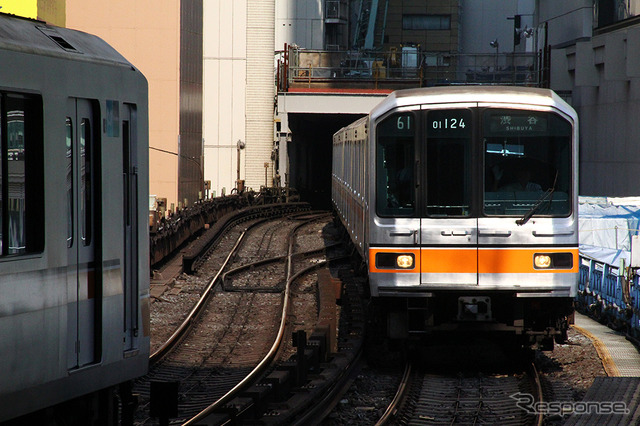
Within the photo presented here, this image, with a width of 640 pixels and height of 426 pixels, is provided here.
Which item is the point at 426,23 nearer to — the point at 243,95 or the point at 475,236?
the point at 243,95

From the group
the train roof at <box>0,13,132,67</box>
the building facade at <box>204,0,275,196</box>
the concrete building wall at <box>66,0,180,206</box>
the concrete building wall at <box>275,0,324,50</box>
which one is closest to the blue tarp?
the train roof at <box>0,13,132,67</box>

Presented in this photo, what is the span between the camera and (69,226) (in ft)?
19.5

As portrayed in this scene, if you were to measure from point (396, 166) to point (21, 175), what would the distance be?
5.73 metres

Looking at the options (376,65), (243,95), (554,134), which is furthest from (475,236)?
(243,95)

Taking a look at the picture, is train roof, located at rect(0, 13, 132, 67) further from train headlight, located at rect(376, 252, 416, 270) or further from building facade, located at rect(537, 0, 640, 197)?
building facade, located at rect(537, 0, 640, 197)

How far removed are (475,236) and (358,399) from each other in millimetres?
2205

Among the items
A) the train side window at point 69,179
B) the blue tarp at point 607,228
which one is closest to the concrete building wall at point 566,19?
the blue tarp at point 607,228

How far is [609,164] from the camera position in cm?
3031

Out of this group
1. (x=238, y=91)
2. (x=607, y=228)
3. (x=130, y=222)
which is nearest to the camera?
(x=130, y=222)

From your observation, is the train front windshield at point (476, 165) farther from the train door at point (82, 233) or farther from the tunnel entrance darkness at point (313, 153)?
the tunnel entrance darkness at point (313, 153)

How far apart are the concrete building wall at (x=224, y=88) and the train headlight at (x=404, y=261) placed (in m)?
30.7

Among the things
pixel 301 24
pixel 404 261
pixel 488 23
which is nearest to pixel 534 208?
pixel 404 261

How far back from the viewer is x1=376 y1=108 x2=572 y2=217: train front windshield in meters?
10.3

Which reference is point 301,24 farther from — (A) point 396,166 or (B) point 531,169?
(B) point 531,169
